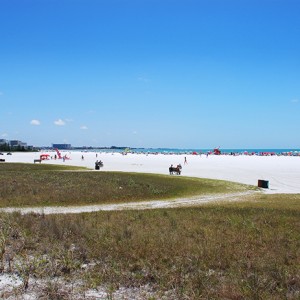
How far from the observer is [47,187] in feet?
98.7

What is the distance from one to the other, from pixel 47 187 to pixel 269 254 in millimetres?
21884

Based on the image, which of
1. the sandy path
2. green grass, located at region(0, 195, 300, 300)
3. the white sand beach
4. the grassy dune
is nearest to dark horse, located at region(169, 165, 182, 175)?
the white sand beach

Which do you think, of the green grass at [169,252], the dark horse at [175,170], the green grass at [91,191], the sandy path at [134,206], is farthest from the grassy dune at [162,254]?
the dark horse at [175,170]

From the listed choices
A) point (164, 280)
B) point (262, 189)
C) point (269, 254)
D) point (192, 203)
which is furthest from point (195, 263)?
point (262, 189)

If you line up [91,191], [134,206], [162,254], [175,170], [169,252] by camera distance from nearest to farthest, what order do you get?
[162,254]
[169,252]
[134,206]
[91,191]
[175,170]

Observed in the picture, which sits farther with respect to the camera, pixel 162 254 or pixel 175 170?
pixel 175 170

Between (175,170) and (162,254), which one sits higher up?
(175,170)

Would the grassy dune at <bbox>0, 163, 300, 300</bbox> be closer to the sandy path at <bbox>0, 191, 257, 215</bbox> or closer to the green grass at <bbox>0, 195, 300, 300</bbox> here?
the green grass at <bbox>0, 195, 300, 300</bbox>

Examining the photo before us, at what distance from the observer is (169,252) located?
37.0 feet

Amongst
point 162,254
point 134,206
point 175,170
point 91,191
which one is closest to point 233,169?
point 175,170

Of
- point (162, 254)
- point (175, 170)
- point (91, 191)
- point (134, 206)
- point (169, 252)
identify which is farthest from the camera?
point (175, 170)

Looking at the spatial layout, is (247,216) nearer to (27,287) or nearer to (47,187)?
(27,287)

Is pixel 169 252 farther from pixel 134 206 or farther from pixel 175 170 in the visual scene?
pixel 175 170

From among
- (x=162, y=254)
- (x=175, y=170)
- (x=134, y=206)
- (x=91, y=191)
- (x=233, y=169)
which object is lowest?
(x=134, y=206)
